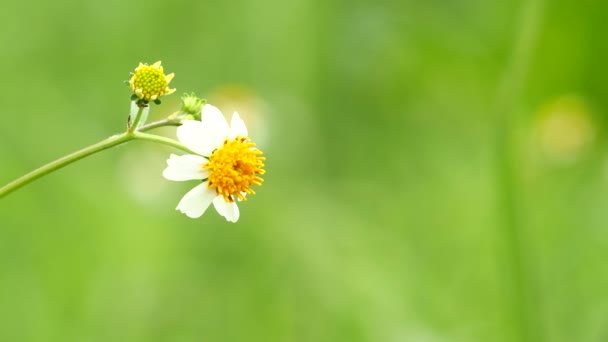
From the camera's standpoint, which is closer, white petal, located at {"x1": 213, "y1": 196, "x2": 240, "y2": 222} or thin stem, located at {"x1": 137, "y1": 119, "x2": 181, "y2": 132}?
thin stem, located at {"x1": 137, "y1": 119, "x2": 181, "y2": 132}

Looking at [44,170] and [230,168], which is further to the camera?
[230,168]

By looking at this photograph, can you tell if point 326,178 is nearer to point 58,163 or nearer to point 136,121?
point 136,121

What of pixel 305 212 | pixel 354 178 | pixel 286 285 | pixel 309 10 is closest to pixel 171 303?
pixel 286 285

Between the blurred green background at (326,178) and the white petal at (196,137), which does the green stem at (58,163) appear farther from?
the blurred green background at (326,178)

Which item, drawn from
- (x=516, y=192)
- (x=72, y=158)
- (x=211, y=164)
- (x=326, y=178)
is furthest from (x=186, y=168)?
(x=326, y=178)

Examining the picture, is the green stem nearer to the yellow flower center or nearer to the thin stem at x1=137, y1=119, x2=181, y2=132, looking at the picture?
the thin stem at x1=137, y1=119, x2=181, y2=132

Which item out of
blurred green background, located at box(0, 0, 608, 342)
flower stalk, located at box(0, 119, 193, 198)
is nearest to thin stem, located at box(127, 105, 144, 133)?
flower stalk, located at box(0, 119, 193, 198)
